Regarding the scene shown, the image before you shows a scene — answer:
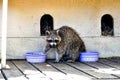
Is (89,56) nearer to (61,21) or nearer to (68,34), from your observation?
(68,34)

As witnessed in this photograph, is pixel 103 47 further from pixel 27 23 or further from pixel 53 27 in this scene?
pixel 27 23

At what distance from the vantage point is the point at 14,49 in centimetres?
931

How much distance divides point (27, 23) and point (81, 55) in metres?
1.63

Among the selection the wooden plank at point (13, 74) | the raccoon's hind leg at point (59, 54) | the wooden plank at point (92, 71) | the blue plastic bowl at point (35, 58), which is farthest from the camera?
the raccoon's hind leg at point (59, 54)

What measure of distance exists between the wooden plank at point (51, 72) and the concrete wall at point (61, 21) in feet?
3.97

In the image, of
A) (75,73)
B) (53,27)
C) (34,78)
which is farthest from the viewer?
(53,27)

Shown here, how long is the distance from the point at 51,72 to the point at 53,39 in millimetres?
1825

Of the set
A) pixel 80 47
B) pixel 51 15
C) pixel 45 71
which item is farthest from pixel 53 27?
pixel 45 71

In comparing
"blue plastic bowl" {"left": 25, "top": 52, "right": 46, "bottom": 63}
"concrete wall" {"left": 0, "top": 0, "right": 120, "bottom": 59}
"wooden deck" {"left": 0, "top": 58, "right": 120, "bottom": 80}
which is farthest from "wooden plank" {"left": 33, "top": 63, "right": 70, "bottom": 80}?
"concrete wall" {"left": 0, "top": 0, "right": 120, "bottom": 59}

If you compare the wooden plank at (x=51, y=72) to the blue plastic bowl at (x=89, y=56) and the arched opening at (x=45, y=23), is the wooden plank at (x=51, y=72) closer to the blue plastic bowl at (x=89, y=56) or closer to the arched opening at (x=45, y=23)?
the blue plastic bowl at (x=89, y=56)

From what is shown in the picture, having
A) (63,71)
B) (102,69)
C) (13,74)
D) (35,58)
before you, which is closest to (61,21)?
(35,58)

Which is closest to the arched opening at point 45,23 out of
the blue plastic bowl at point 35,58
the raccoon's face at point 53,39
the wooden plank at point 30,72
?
the raccoon's face at point 53,39

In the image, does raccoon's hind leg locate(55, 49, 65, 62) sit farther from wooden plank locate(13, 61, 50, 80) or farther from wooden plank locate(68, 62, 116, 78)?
wooden plank locate(13, 61, 50, 80)

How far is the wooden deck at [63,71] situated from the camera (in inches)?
251
